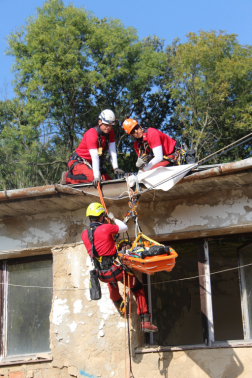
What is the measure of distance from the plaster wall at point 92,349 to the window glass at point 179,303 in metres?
2.94

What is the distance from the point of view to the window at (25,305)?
667 centimetres

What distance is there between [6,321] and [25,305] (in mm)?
361

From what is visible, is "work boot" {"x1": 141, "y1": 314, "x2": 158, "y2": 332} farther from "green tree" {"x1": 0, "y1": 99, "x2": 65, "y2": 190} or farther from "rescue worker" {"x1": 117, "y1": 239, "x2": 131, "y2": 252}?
"green tree" {"x1": 0, "y1": 99, "x2": 65, "y2": 190}

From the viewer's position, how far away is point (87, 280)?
20.7 feet

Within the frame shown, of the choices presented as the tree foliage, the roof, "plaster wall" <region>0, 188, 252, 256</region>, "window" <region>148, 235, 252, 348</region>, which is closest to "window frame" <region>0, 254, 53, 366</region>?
"plaster wall" <region>0, 188, 252, 256</region>

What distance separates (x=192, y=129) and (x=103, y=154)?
10.5 metres

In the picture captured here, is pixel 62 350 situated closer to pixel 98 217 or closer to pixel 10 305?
pixel 10 305

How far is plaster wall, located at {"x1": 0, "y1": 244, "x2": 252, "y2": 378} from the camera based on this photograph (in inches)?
226

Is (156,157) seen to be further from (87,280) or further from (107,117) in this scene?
(87,280)

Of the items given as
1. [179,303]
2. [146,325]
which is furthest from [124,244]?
[179,303]

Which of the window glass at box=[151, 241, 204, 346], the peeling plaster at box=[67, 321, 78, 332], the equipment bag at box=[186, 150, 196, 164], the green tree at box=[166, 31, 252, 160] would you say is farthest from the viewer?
the green tree at box=[166, 31, 252, 160]

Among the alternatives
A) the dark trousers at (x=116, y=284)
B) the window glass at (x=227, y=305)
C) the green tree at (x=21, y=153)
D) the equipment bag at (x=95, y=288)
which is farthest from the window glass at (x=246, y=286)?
the green tree at (x=21, y=153)

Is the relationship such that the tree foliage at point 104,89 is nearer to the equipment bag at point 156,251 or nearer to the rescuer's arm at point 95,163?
the rescuer's arm at point 95,163

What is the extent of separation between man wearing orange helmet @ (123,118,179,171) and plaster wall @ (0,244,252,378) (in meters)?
1.50
